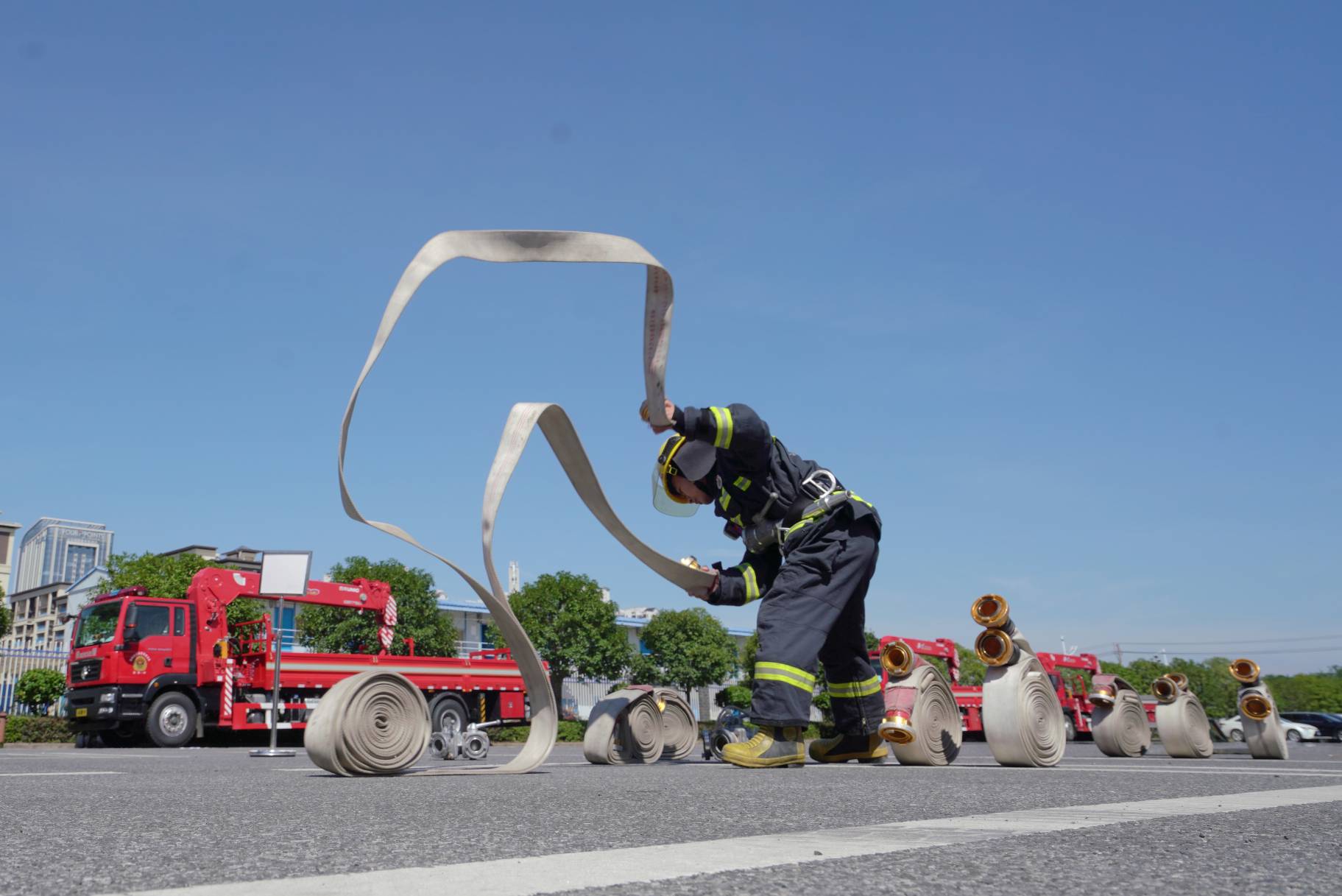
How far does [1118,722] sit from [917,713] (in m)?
4.16

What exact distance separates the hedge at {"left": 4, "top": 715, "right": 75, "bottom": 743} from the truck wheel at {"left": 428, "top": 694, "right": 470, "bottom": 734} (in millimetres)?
6808

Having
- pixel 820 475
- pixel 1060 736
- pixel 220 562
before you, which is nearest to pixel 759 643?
pixel 820 475

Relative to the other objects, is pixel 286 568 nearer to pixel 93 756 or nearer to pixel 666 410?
pixel 93 756

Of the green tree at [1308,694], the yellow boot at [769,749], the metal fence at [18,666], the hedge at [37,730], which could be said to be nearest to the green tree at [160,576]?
the metal fence at [18,666]

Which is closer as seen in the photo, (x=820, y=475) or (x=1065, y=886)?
(x=1065, y=886)

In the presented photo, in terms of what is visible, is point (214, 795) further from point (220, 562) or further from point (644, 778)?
point (220, 562)

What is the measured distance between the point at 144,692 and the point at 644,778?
13.3 metres

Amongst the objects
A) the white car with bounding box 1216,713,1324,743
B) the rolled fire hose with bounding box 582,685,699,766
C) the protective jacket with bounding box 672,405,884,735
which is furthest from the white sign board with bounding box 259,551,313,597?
the white car with bounding box 1216,713,1324,743

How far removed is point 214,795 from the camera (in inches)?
130

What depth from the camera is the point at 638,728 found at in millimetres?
6426

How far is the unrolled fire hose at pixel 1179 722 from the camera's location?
868cm

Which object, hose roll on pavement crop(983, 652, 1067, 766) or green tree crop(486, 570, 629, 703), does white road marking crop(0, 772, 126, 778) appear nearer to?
hose roll on pavement crop(983, 652, 1067, 766)

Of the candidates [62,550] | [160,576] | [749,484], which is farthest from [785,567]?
[62,550]

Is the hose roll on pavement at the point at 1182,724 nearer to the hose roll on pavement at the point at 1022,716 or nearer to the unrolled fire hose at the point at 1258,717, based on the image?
the unrolled fire hose at the point at 1258,717
